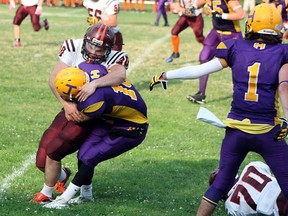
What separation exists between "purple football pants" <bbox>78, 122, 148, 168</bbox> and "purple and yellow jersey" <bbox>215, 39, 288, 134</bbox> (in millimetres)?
932

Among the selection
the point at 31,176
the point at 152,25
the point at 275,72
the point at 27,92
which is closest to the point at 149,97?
the point at 27,92

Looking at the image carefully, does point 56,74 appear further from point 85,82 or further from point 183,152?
point 183,152

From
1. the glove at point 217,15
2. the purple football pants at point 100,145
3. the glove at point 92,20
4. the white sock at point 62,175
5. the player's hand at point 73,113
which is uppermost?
the player's hand at point 73,113

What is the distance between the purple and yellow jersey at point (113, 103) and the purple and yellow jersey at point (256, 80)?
0.81 metres

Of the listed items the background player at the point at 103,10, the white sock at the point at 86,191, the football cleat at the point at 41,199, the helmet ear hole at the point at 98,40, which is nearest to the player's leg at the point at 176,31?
the background player at the point at 103,10

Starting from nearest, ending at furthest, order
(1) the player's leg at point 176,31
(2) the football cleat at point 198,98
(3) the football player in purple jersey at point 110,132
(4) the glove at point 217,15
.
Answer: (3) the football player in purple jersey at point 110,132, (2) the football cleat at point 198,98, (4) the glove at point 217,15, (1) the player's leg at point 176,31

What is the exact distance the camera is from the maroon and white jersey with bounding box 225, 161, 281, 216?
5.15 m

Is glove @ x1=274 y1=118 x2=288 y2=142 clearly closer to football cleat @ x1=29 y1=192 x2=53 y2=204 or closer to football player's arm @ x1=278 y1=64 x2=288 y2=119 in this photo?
football player's arm @ x1=278 y1=64 x2=288 y2=119

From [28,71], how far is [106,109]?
7.15 metres

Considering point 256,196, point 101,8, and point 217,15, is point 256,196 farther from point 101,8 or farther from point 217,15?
point 217,15

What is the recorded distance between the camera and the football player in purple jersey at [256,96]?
4.70m

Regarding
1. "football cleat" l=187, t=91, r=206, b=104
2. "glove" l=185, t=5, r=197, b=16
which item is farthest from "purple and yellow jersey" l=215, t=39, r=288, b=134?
"glove" l=185, t=5, r=197, b=16

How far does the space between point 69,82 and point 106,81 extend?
0.31 m

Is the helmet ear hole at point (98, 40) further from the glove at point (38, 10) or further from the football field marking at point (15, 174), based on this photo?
the glove at point (38, 10)
